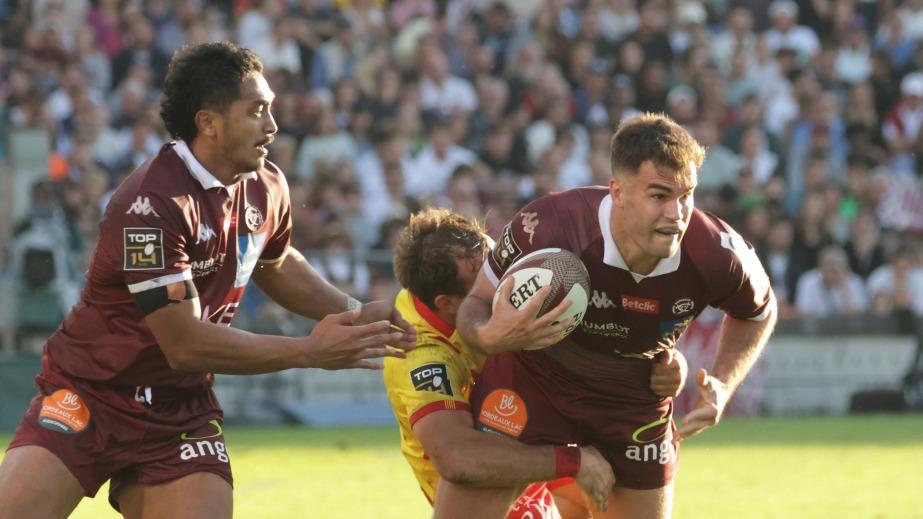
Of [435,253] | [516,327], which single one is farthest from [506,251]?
[435,253]

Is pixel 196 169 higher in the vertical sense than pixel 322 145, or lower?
higher

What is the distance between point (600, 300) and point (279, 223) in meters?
1.41

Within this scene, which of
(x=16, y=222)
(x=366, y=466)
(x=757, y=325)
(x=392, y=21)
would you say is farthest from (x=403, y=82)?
(x=757, y=325)

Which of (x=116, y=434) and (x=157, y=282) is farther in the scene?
(x=116, y=434)

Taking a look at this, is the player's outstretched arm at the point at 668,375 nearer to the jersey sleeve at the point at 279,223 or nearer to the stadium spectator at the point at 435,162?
the jersey sleeve at the point at 279,223

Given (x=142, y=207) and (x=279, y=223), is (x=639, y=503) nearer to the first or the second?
(x=279, y=223)

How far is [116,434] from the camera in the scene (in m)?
5.72

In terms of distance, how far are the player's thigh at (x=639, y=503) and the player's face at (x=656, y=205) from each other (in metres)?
1.16

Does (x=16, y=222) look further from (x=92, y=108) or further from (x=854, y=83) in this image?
(x=854, y=83)

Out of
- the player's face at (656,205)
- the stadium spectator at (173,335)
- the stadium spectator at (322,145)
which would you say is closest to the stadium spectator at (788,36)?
the stadium spectator at (322,145)

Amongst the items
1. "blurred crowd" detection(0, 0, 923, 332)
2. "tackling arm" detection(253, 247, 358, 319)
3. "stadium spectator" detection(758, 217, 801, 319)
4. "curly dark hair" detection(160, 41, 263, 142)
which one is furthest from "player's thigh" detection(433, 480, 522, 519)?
"stadium spectator" detection(758, 217, 801, 319)

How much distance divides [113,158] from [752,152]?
714 centimetres

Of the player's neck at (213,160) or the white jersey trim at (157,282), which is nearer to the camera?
the white jersey trim at (157,282)

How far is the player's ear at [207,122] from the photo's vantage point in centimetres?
566
